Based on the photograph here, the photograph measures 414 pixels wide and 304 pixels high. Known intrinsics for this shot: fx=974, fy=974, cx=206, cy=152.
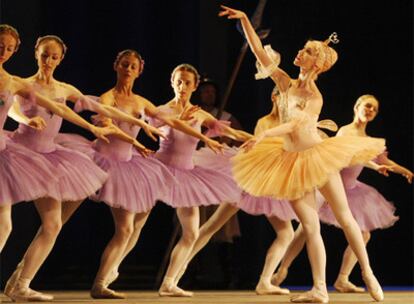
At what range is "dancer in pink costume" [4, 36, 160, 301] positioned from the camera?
17.8 feet

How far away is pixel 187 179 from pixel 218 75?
205cm

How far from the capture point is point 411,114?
881 centimetres

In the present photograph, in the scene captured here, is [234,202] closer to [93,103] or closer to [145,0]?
[93,103]

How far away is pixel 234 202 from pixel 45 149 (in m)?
1.46

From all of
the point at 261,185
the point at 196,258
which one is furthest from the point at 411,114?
the point at 261,185

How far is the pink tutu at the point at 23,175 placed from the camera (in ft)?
16.9

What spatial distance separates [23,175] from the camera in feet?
17.1

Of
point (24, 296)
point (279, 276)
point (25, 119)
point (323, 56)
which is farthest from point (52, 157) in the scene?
point (279, 276)

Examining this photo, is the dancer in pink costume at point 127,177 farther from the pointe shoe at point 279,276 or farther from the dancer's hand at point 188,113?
the pointe shoe at point 279,276

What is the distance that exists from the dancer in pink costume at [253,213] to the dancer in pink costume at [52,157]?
1028mm

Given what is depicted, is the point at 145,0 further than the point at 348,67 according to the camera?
No

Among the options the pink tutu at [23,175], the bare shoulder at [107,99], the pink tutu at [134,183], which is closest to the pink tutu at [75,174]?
the pink tutu at [23,175]

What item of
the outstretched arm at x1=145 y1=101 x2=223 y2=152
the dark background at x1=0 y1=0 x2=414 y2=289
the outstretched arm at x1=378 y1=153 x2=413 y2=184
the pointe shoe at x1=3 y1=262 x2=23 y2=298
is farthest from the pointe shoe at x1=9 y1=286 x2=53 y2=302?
the outstretched arm at x1=378 y1=153 x2=413 y2=184

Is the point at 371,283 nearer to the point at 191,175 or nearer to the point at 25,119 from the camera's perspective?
the point at 191,175
